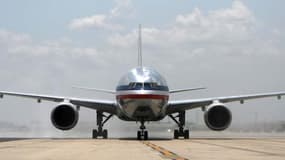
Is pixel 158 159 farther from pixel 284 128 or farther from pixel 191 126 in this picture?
pixel 191 126

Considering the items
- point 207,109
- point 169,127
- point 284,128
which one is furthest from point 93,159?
point 169,127

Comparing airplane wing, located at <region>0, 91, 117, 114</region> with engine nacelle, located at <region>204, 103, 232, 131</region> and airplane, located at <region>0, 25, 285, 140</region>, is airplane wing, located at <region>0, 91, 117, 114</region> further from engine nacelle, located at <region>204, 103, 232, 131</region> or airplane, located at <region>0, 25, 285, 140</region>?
engine nacelle, located at <region>204, 103, 232, 131</region>

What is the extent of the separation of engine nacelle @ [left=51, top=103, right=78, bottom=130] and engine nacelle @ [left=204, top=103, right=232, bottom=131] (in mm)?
7199

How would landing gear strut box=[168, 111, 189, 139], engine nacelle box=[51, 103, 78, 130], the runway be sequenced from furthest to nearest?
landing gear strut box=[168, 111, 189, 139] < engine nacelle box=[51, 103, 78, 130] < the runway

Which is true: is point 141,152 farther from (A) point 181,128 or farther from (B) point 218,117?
(A) point 181,128

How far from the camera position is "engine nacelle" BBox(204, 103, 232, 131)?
3122cm

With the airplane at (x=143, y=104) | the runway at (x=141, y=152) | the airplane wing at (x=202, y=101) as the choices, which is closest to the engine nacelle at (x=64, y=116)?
the airplane at (x=143, y=104)

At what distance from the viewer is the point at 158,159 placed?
1353cm

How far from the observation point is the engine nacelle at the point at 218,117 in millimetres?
31219

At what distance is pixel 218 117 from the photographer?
3147 centimetres

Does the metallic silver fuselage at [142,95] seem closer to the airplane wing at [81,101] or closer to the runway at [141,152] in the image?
the airplane wing at [81,101]

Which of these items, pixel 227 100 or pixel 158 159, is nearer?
pixel 158 159

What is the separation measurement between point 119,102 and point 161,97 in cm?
242

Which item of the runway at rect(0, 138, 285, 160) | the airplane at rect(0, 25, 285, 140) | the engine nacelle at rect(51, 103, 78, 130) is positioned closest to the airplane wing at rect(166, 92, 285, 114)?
the airplane at rect(0, 25, 285, 140)
